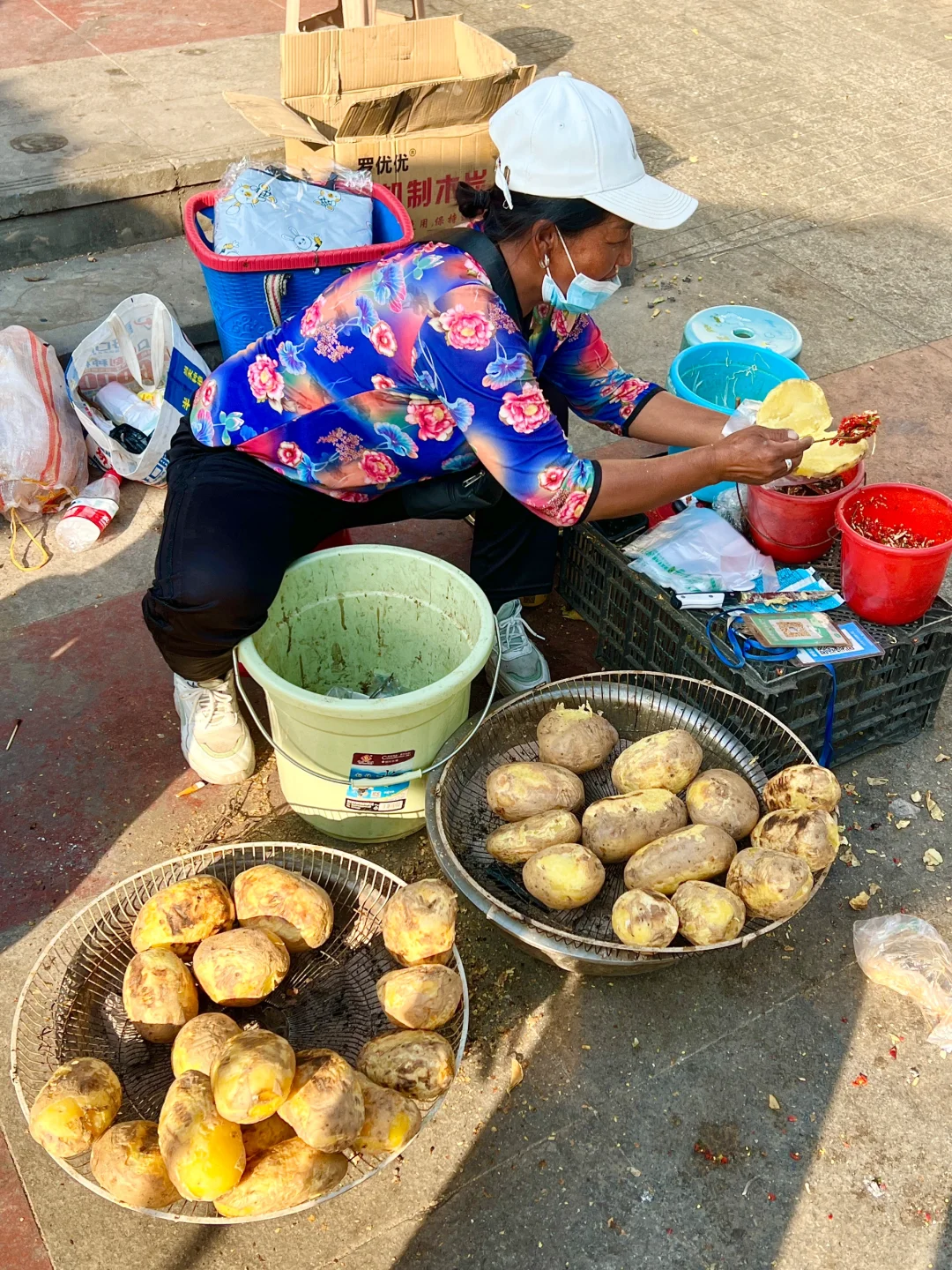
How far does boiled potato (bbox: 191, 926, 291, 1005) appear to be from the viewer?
6.65 feet

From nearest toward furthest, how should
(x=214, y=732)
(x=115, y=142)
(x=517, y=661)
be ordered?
(x=214, y=732) < (x=517, y=661) < (x=115, y=142)

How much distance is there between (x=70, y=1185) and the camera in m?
2.04

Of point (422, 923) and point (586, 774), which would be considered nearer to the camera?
point (422, 923)

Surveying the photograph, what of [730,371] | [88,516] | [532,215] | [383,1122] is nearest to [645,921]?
[383,1122]

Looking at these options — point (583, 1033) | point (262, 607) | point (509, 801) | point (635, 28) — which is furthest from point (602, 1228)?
point (635, 28)

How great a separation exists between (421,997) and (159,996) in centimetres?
50

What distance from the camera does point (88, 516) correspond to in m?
3.57

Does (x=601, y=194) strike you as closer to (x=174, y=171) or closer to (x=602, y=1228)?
(x=602, y=1228)

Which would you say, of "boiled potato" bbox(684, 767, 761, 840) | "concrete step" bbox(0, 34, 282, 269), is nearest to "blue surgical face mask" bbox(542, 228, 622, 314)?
"boiled potato" bbox(684, 767, 761, 840)

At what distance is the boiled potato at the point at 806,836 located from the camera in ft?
7.22

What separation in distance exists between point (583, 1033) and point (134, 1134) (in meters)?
0.96

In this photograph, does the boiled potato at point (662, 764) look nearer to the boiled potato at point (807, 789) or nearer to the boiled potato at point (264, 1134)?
the boiled potato at point (807, 789)

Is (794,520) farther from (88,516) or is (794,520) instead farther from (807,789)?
(88,516)

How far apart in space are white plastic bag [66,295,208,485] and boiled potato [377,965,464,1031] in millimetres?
2271
